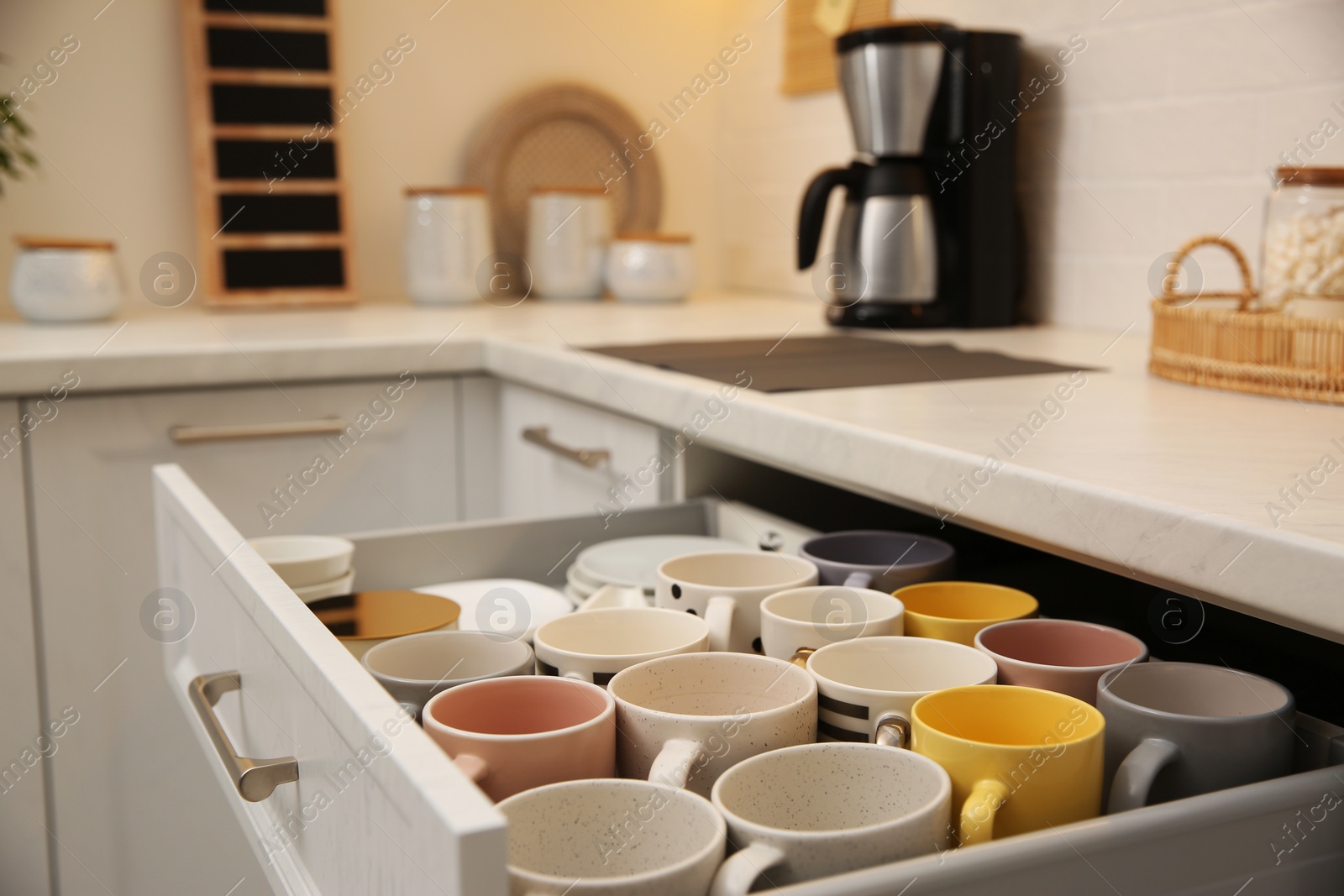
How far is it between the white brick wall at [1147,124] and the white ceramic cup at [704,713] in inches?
36.9

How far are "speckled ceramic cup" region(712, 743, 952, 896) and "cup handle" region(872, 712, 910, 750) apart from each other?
21 mm

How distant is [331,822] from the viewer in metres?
0.53

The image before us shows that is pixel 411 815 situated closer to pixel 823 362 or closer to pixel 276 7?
pixel 823 362

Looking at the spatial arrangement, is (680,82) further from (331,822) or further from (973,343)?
(331,822)

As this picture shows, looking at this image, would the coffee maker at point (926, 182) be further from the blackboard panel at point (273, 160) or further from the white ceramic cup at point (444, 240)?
the blackboard panel at point (273, 160)

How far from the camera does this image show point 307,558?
2.94 ft

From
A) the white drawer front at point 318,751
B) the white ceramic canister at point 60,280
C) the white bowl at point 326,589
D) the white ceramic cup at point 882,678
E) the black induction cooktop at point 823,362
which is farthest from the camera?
the white ceramic canister at point 60,280

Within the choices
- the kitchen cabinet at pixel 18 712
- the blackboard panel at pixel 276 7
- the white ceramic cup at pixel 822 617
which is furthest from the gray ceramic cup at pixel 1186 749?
the blackboard panel at pixel 276 7

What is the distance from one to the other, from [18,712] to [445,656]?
82cm

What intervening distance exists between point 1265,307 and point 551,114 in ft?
4.67

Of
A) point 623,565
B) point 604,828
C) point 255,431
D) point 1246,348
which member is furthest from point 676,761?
point 255,431

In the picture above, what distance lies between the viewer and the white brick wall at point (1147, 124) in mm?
1240

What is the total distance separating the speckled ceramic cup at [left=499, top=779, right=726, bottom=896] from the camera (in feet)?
1.64

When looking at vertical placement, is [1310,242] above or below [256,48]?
below
